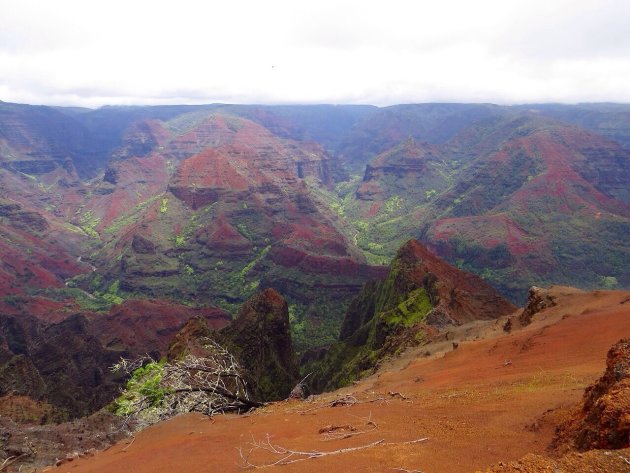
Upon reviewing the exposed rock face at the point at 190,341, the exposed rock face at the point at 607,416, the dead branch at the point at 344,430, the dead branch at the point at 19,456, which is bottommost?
the exposed rock face at the point at 190,341

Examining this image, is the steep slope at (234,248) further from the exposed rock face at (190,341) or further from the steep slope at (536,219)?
the exposed rock face at (190,341)

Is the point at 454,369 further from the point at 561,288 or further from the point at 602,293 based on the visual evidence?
the point at 561,288

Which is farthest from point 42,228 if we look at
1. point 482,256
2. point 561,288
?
point 561,288

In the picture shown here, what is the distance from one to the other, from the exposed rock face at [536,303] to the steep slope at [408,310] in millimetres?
7896

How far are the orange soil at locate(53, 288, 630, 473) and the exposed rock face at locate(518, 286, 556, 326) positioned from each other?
371 inches

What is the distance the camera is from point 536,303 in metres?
32.3

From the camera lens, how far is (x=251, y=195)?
6152 inches

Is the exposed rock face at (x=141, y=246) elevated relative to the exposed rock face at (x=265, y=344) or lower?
lower

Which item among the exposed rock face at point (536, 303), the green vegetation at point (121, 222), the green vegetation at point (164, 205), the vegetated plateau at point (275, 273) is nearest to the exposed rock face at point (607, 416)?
the vegetated plateau at point (275, 273)

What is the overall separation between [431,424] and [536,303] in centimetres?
2495

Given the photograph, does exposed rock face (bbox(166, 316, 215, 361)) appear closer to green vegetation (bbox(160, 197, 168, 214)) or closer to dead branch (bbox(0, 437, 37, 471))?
dead branch (bbox(0, 437, 37, 471))

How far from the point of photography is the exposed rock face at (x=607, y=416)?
6.94m

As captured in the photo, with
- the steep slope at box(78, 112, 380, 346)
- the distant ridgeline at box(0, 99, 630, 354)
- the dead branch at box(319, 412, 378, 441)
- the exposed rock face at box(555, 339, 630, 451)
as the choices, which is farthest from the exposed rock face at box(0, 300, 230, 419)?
the exposed rock face at box(555, 339, 630, 451)

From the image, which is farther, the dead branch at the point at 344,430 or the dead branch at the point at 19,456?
the dead branch at the point at 19,456
